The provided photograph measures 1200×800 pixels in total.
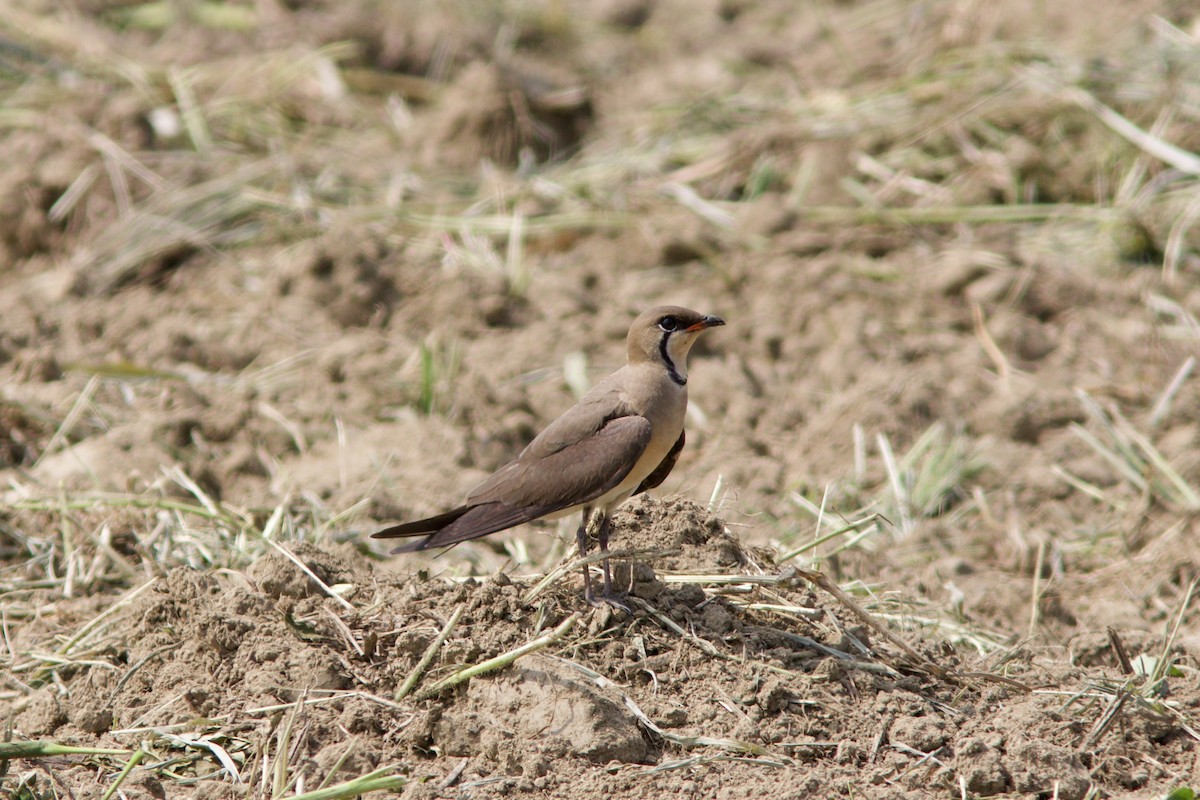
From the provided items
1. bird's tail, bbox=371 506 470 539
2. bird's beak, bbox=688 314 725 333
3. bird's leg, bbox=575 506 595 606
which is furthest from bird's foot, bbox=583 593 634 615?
bird's beak, bbox=688 314 725 333

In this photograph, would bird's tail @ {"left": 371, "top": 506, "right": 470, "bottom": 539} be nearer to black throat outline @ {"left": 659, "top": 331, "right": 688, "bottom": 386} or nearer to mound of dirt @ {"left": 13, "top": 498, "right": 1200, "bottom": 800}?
mound of dirt @ {"left": 13, "top": 498, "right": 1200, "bottom": 800}

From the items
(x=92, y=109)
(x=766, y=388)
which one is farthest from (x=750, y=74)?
Result: (x=92, y=109)

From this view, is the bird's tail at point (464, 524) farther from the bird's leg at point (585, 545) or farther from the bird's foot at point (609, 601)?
the bird's foot at point (609, 601)

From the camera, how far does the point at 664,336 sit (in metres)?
4.79

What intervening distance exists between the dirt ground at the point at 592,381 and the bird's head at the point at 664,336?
55 cm

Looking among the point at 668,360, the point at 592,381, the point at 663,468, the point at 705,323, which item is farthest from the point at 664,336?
the point at 592,381

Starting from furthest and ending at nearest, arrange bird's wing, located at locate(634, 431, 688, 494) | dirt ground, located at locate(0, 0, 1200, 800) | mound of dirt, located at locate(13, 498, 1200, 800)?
bird's wing, located at locate(634, 431, 688, 494) → dirt ground, located at locate(0, 0, 1200, 800) → mound of dirt, located at locate(13, 498, 1200, 800)

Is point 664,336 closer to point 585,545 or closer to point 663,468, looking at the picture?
point 663,468

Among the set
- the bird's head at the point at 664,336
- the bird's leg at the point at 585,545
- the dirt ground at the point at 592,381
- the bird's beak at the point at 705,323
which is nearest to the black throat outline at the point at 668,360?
the bird's head at the point at 664,336

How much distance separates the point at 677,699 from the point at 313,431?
3.01m

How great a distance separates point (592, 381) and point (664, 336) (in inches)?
82.3

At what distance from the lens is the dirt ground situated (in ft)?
13.1

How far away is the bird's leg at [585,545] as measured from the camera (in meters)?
4.29

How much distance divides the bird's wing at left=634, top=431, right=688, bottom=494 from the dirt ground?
0.10 m
